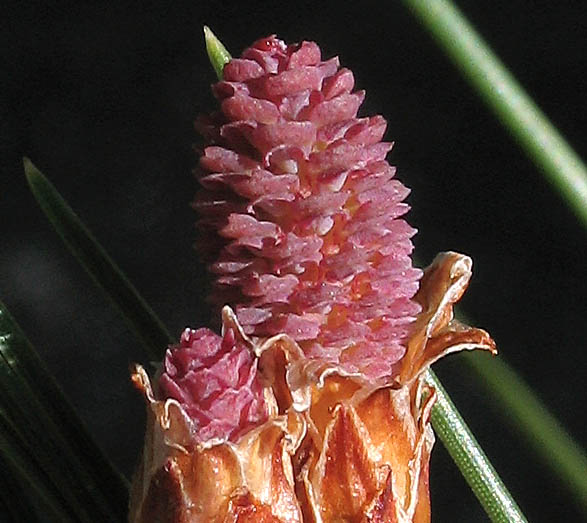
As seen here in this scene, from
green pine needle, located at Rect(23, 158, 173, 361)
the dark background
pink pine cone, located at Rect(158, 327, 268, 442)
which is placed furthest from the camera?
the dark background

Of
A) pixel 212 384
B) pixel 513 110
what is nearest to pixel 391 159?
pixel 513 110

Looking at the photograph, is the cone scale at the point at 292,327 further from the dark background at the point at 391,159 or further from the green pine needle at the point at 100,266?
the dark background at the point at 391,159

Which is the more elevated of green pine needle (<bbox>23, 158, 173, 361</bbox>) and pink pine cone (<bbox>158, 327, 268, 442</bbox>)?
green pine needle (<bbox>23, 158, 173, 361</bbox>)

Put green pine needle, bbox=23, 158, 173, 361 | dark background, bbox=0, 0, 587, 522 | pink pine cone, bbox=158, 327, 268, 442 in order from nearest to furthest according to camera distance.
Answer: pink pine cone, bbox=158, 327, 268, 442 → green pine needle, bbox=23, 158, 173, 361 → dark background, bbox=0, 0, 587, 522

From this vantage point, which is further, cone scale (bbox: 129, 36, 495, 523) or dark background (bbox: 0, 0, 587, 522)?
dark background (bbox: 0, 0, 587, 522)

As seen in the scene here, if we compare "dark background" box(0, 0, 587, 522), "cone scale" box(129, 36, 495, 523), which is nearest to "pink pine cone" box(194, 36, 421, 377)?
"cone scale" box(129, 36, 495, 523)

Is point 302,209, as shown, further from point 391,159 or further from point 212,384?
point 391,159

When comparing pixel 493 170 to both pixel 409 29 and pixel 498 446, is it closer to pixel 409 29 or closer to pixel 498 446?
pixel 409 29

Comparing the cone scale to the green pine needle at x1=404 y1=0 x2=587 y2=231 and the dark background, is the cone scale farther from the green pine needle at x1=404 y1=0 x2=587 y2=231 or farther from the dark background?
the dark background

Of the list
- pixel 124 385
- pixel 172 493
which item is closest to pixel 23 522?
pixel 172 493
